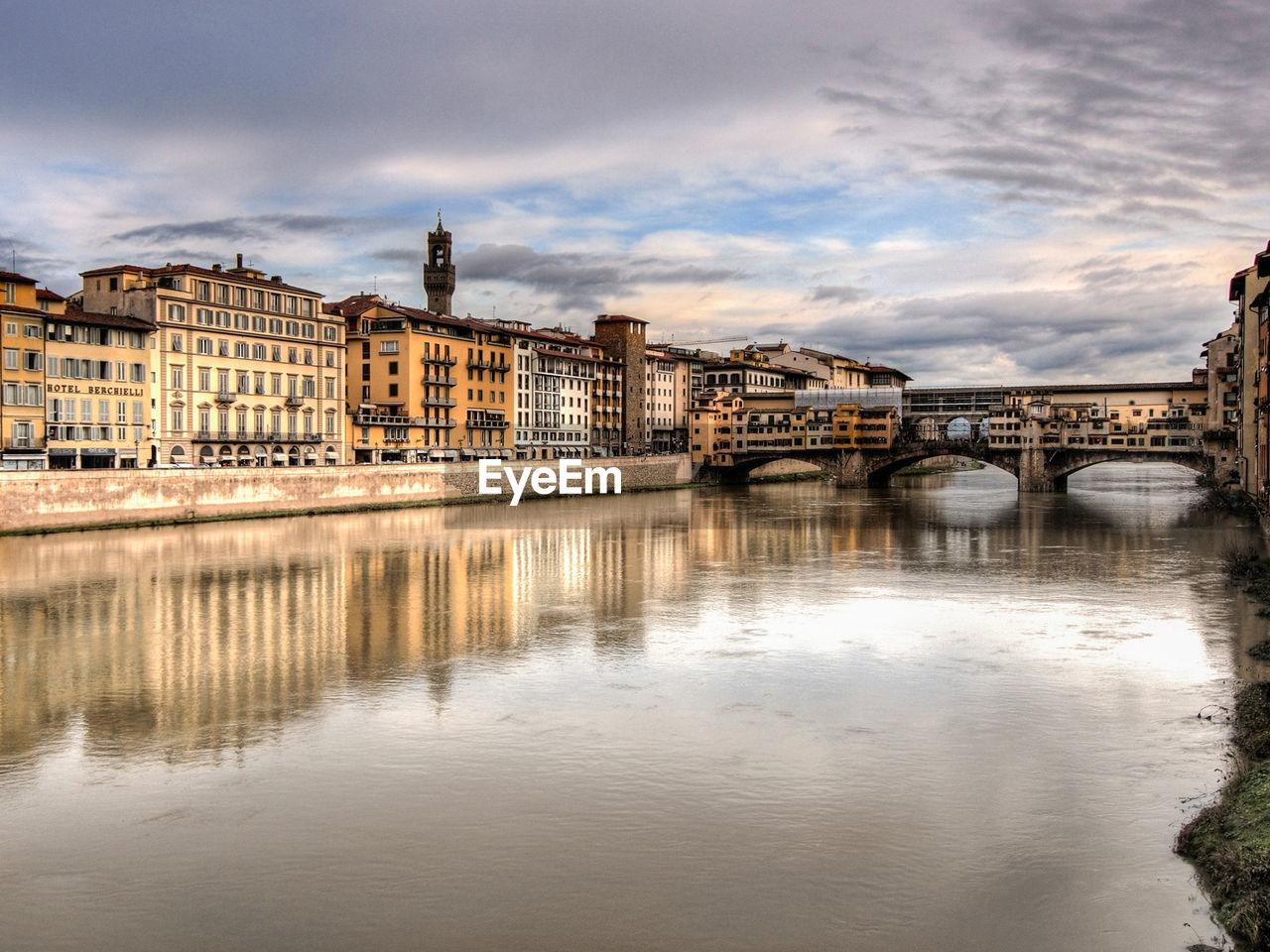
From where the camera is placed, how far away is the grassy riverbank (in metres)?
9.36

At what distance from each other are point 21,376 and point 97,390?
3.67 meters

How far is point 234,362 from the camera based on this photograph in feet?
181

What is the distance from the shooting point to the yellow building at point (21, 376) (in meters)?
43.3

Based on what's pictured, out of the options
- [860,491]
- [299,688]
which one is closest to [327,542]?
[299,688]

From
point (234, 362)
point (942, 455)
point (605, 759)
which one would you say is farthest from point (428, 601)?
point (942, 455)

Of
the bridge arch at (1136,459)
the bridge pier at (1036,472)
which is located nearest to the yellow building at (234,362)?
the bridge pier at (1036,472)

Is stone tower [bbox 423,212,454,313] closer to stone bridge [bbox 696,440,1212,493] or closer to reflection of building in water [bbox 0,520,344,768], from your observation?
stone bridge [bbox 696,440,1212,493]

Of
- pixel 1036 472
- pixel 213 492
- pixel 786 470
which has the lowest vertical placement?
pixel 213 492

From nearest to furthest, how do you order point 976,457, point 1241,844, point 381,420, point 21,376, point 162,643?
1. point 1241,844
2. point 162,643
3. point 21,376
4. point 381,420
5. point 976,457

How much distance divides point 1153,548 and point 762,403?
63.7 metres

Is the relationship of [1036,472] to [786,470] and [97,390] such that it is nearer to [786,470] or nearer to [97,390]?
[786,470]

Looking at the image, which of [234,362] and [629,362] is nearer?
[234,362]

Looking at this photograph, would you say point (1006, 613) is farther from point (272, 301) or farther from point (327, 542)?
point (272, 301)

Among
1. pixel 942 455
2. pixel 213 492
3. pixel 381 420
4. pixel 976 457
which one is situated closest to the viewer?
pixel 213 492
